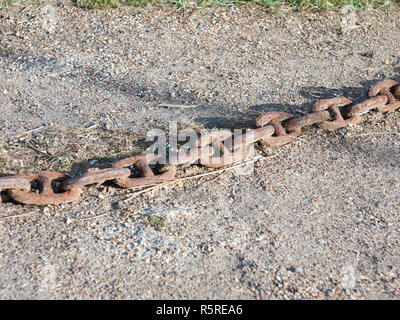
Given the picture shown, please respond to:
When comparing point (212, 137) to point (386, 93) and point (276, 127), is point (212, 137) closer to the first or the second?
point (276, 127)

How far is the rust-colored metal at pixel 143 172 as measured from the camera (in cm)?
315

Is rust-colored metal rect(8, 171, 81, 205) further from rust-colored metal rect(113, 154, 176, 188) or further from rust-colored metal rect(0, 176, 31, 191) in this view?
rust-colored metal rect(113, 154, 176, 188)

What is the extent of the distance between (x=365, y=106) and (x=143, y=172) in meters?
1.56

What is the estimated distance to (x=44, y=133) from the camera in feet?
12.0

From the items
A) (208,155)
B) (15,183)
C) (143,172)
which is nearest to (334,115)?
(208,155)

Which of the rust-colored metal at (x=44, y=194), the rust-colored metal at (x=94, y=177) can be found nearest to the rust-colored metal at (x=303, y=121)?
the rust-colored metal at (x=94, y=177)

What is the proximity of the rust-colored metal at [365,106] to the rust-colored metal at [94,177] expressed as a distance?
1559mm

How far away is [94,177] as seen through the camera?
119 inches

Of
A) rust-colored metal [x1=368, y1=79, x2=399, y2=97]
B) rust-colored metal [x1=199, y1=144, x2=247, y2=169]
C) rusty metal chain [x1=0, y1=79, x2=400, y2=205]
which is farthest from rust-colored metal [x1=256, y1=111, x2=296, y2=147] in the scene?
rust-colored metal [x1=368, y1=79, x2=399, y2=97]

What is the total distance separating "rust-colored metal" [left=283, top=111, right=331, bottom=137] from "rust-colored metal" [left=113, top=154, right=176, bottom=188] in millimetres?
868

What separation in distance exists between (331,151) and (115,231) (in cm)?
154

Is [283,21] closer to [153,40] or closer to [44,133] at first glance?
[153,40]

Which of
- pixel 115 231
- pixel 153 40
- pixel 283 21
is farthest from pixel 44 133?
pixel 283 21

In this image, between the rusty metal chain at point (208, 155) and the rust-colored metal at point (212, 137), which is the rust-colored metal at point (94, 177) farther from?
the rust-colored metal at point (212, 137)
